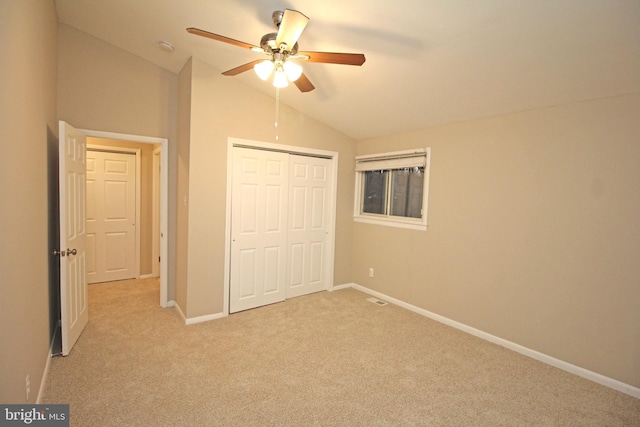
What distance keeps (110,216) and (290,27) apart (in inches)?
171

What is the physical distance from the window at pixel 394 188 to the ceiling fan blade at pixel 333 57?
81.4 inches

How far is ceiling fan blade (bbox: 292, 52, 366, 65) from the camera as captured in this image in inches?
74.5

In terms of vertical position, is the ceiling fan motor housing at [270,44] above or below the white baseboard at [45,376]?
above

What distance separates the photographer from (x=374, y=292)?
443 cm

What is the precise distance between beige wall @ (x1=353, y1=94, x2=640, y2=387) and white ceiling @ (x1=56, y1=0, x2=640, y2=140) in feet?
0.92

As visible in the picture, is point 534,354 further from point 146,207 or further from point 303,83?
point 146,207

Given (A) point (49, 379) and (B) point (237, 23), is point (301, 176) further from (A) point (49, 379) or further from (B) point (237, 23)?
(A) point (49, 379)

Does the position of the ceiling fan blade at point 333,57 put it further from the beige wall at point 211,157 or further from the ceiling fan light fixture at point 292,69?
the beige wall at point 211,157

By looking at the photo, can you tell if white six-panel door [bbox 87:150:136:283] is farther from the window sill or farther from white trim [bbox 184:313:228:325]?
the window sill

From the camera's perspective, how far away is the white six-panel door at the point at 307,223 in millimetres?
4156

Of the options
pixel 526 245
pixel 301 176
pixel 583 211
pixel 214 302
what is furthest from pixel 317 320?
pixel 583 211

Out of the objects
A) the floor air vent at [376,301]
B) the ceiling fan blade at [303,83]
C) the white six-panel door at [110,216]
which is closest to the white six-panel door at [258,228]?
the floor air vent at [376,301]

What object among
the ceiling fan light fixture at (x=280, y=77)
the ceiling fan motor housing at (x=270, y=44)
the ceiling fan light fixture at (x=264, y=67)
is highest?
the ceiling fan motor housing at (x=270, y=44)

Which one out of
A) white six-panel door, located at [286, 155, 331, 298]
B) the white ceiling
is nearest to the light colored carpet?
white six-panel door, located at [286, 155, 331, 298]
